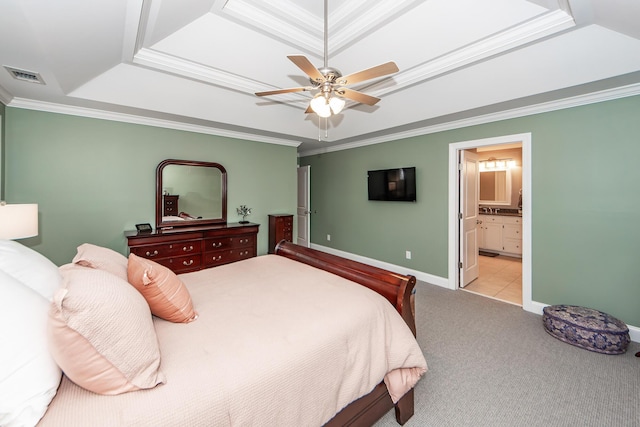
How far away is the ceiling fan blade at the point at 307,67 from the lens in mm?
1657

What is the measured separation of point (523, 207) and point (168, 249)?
4560 millimetres

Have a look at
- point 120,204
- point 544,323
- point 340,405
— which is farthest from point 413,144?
point 120,204

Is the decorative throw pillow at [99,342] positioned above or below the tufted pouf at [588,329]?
above

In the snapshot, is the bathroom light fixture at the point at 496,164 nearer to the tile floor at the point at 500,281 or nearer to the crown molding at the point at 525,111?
the tile floor at the point at 500,281

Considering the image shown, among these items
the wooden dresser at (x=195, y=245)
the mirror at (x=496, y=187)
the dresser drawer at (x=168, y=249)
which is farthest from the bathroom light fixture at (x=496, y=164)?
the dresser drawer at (x=168, y=249)

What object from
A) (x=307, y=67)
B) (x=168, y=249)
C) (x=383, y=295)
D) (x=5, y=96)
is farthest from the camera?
(x=168, y=249)

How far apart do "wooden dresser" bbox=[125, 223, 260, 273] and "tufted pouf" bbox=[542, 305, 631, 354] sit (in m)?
3.87

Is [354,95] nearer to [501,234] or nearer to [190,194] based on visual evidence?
[190,194]

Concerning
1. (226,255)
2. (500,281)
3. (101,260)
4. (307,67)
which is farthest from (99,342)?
(500,281)

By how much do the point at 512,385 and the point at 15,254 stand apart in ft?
10.4

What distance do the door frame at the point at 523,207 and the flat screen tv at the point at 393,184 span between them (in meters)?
0.61

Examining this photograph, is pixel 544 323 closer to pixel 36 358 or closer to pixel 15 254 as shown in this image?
pixel 36 358

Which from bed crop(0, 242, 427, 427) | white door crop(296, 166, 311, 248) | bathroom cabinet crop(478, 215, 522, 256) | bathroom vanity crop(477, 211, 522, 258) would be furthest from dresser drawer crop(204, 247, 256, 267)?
bathroom cabinet crop(478, 215, 522, 256)

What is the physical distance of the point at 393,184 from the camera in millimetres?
4594
